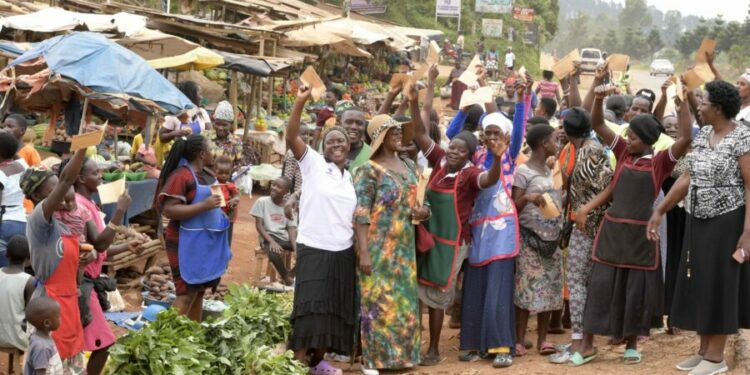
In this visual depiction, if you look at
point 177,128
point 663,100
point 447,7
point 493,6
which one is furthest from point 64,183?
point 493,6

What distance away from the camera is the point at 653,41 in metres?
94.2

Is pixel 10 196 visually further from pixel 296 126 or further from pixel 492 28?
pixel 492 28

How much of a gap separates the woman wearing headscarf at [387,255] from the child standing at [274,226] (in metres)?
3.22

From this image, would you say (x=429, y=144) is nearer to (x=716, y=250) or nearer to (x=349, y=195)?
(x=349, y=195)

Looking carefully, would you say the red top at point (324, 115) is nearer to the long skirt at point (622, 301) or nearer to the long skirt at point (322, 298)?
the long skirt at point (322, 298)

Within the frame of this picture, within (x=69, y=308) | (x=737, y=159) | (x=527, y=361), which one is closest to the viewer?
(x=69, y=308)

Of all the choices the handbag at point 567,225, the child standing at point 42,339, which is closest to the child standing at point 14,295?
the child standing at point 42,339

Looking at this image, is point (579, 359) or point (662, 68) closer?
point (579, 359)

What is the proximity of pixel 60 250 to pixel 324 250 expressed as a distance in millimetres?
1803

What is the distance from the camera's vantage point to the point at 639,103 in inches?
356

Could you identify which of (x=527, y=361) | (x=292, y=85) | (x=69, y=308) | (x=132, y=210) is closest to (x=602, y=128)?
(x=527, y=361)

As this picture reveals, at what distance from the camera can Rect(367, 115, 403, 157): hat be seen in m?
7.11

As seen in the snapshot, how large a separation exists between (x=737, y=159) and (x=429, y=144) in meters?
2.21

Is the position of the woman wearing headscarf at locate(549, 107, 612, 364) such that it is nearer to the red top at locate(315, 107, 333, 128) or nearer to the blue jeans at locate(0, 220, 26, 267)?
the red top at locate(315, 107, 333, 128)
